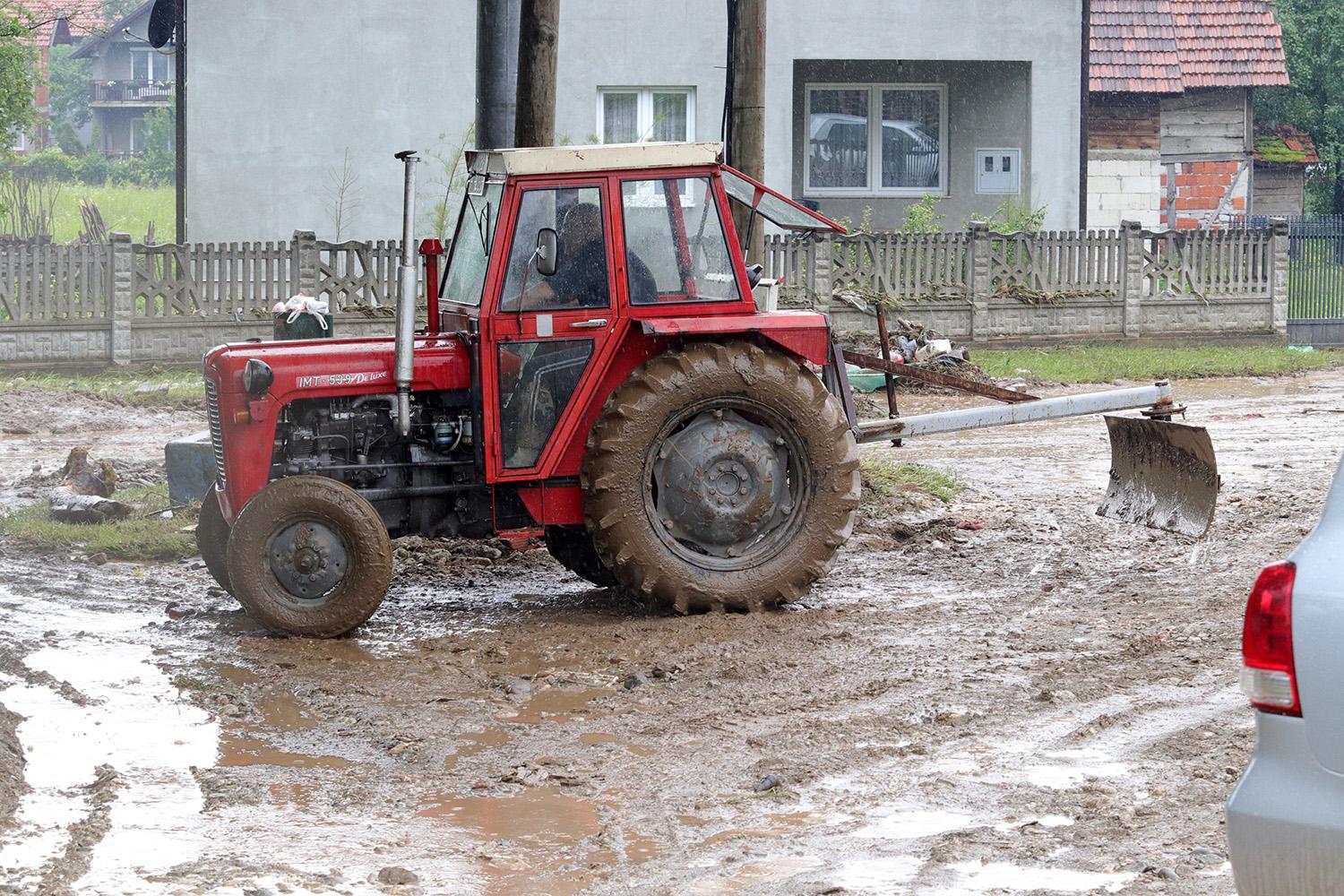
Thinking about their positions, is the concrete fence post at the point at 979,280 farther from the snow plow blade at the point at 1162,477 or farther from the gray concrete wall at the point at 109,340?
the snow plow blade at the point at 1162,477

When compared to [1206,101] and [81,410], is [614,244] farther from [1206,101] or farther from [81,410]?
[1206,101]

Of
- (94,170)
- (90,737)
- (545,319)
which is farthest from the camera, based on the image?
(94,170)

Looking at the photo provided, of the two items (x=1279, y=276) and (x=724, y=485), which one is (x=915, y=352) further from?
(x=724, y=485)

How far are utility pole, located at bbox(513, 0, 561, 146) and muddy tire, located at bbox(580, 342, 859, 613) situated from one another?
10.4 feet

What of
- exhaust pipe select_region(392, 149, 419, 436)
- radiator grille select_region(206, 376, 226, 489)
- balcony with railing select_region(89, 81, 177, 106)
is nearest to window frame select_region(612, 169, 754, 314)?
exhaust pipe select_region(392, 149, 419, 436)

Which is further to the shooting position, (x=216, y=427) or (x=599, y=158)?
(x=216, y=427)

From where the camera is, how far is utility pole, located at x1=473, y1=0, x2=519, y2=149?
36.9 feet

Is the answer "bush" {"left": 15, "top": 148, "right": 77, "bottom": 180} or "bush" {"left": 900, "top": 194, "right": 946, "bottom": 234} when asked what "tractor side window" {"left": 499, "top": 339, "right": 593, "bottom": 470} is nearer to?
"bush" {"left": 900, "top": 194, "right": 946, "bottom": 234}

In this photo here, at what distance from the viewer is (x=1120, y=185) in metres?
29.5

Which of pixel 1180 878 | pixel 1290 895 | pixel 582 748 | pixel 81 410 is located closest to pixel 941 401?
pixel 81 410

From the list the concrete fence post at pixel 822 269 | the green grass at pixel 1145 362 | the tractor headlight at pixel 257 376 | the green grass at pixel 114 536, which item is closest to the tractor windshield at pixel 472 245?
the tractor headlight at pixel 257 376

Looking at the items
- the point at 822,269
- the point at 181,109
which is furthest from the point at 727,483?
the point at 181,109

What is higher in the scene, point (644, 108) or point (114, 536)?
point (644, 108)

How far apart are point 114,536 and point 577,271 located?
4.02m
